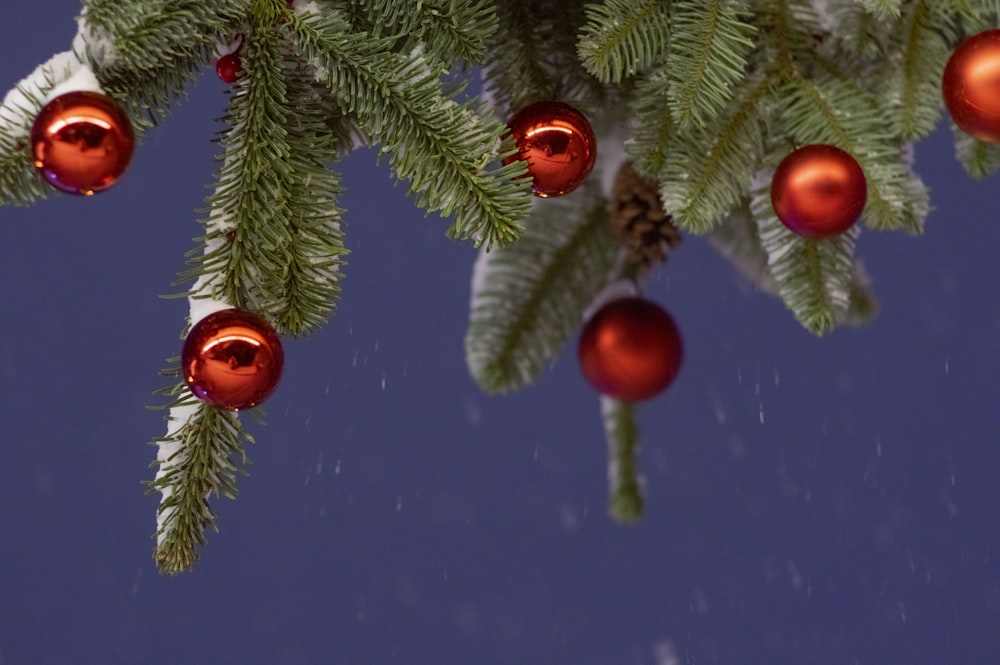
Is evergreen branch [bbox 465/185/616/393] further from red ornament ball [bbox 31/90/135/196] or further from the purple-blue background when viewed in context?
the purple-blue background

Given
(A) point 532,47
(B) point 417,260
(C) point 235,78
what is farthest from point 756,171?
(B) point 417,260

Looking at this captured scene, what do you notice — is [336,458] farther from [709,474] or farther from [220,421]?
[220,421]

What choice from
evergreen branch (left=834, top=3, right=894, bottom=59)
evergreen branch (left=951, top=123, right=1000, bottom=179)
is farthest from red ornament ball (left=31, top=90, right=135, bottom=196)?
evergreen branch (left=951, top=123, right=1000, bottom=179)

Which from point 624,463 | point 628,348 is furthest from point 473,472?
point 628,348

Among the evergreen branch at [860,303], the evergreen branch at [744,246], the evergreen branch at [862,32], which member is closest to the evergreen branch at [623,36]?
the evergreen branch at [862,32]

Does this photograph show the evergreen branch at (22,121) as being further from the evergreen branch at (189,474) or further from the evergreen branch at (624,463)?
the evergreen branch at (624,463)

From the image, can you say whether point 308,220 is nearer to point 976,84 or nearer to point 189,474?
point 189,474
